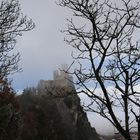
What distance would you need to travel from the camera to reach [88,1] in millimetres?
6547

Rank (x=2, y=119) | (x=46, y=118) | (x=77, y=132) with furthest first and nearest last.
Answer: (x=77, y=132), (x=46, y=118), (x=2, y=119)

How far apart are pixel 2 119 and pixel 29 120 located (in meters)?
40.5

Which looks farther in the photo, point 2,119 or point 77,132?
point 77,132

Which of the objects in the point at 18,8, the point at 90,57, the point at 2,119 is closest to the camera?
the point at 90,57

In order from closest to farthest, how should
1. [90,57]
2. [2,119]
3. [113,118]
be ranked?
[113,118], [90,57], [2,119]

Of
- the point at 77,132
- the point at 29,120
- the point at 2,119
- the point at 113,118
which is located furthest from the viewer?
the point at 77,132

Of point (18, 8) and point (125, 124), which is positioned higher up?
point (18, 8)

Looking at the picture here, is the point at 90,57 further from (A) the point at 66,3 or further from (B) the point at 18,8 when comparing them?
(B) the point at 18,8

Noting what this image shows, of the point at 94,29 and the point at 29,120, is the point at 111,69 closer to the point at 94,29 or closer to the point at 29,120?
the point at 94,29

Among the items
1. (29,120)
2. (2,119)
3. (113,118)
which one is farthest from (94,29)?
(29,120)

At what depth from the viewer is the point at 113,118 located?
19.1ft

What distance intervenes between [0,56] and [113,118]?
12135 mm

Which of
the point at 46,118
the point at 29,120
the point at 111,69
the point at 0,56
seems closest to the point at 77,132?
the point at 46,118

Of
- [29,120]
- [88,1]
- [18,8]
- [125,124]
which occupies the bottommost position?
[125,124]
